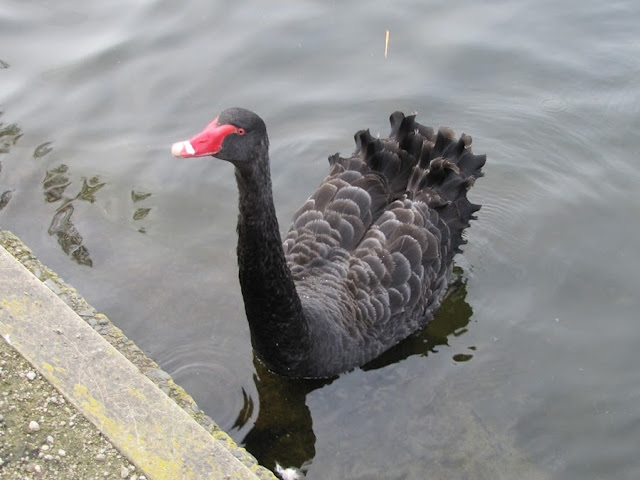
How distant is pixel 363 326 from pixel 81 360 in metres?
2.02

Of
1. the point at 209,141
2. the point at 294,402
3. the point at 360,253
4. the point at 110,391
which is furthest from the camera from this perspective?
the point at 360,253

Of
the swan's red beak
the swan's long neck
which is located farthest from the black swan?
the swan's red beak

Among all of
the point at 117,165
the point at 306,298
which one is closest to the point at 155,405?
the point at 306,298

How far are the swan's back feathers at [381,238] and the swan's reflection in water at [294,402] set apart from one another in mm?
151

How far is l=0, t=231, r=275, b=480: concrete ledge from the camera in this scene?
3395mm

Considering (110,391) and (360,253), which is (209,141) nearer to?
(110,391)

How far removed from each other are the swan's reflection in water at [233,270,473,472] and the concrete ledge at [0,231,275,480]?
31.9 inches

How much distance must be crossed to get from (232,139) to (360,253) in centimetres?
168

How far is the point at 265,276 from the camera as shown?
455 centimetres

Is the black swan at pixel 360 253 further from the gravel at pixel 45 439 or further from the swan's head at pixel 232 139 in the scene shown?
the gravel at pixel 45 439

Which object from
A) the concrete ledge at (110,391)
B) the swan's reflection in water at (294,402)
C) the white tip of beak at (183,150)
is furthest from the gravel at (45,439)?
the swan's reflection in water at (294,402)

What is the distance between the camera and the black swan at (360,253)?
4.68 meters

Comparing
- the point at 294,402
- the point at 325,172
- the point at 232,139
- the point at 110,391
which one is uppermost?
the point at 232,139

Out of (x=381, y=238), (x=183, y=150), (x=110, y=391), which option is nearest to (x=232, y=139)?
(x=183, y=150)
